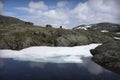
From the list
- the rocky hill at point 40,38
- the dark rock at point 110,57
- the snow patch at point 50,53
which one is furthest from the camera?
the rocky hill at point 40,38

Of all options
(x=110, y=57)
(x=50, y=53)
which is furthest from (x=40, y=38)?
(x=110, y=57)

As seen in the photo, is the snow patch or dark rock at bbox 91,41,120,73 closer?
dark rock at bbox 91,41,120,73

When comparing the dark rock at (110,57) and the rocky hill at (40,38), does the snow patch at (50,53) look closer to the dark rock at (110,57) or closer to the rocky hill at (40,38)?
the rocky hill at (40,38)

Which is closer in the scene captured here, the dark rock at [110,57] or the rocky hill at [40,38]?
the dark rock at [110,57]

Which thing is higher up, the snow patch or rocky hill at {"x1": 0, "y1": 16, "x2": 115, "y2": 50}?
rocky hill at {"x1": 0, "y1": 16, "x2": 115, "y2": 50}

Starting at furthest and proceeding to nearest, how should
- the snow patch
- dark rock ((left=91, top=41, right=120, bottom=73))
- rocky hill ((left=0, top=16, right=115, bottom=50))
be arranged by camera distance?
1. rocky hill ((left=0, top=16, right=115, bottom=50))
2. the snow patch
3. dark rock ((left=91, top=41, right=120, bottom=73))

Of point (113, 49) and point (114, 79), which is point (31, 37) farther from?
point (114, 79)

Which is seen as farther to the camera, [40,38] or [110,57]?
[40,38]

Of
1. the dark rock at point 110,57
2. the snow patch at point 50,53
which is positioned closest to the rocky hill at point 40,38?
the snow patch at point 50,53

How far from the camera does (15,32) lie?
6116 cm

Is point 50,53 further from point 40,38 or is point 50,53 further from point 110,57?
point 110,57

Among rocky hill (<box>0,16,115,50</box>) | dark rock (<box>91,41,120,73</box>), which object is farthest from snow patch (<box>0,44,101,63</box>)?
dark rock (<box>91,41,120,73</box>)

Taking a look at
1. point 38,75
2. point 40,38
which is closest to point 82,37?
point 40,38

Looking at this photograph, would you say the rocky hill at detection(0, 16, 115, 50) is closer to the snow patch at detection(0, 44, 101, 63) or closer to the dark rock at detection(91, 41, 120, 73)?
the snow patch at detection(0, 44, 101, 63)
